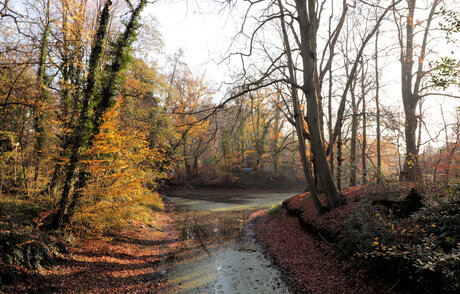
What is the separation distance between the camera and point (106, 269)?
5477mm

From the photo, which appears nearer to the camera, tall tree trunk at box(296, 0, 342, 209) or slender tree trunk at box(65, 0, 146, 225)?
slender tree trunk at box(65, 0, 146, 225)

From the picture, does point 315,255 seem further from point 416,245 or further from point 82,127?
point 82,127

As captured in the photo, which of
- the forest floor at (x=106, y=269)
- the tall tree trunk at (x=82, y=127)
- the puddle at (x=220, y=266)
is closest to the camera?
the forest floor at (x=106, y=269)

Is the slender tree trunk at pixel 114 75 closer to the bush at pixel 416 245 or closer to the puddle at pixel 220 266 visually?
the puddle at pixel 220 266

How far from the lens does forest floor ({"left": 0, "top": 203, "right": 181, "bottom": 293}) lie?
4289 millimetres

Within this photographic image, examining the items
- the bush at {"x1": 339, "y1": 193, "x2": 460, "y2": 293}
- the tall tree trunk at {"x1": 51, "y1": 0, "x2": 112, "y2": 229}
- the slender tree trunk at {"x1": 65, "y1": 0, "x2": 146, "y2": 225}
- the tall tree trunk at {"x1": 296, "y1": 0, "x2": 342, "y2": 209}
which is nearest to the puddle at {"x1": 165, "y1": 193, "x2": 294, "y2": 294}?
the bush at {"x1": 339, "y1": 193, "x2": 460, "y2": 293}

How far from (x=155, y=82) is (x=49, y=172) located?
12056 mm

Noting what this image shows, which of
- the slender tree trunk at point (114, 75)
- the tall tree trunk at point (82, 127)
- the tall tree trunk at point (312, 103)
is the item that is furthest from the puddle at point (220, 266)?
the slender tree trunk at point (114, 75)

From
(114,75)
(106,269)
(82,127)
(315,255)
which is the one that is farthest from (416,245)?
(114,75)

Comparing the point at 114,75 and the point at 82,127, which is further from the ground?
the point at 114,75

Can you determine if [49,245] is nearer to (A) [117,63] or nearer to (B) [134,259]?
(B) [134,259]

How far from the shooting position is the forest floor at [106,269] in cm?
429

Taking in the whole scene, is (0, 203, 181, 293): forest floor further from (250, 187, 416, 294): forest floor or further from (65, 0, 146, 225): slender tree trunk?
(250, 187, 416, 294): forest floor

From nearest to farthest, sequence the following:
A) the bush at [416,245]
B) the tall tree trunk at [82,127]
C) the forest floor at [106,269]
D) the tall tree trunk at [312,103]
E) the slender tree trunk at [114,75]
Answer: the bush at [416,245]
the forest floor at [106,269]
the tall tree trunk at [82,127]
the slender tree trunk at [114,75]
the tall tree trunk at [312,103]
